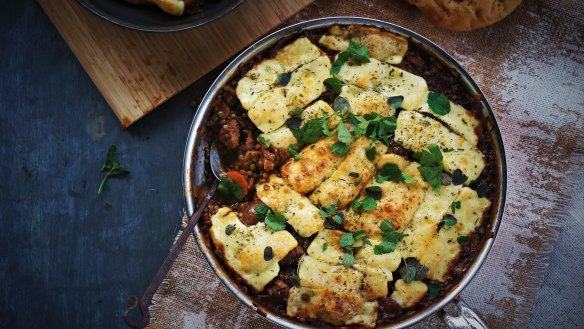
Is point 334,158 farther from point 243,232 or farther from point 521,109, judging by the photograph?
point 521,109

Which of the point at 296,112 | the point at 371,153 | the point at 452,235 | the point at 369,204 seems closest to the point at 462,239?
the point at 452,235

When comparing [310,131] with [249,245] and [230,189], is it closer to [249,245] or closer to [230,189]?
[230,189]

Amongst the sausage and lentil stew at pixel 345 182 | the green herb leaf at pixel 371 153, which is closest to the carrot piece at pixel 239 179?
the sausage and lentil stew at pixel 345 182

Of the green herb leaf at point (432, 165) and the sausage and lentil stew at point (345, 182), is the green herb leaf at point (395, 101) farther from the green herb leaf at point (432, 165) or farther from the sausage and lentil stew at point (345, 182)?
the green herb leaf at point (432, 165)

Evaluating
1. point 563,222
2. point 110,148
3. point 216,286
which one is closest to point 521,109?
point 563,222

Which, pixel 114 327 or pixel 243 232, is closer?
pixel 243 232

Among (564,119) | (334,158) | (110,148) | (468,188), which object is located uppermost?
(110,148)
